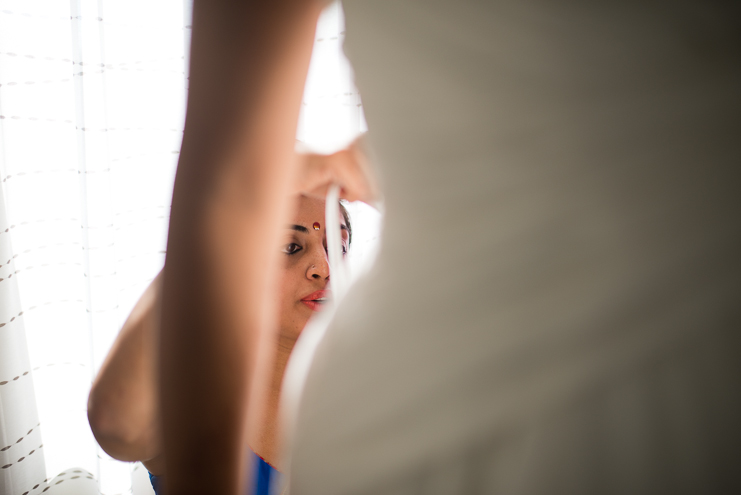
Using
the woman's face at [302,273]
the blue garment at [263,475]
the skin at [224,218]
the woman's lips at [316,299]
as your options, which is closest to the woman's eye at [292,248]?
the woman's face at [302,273]

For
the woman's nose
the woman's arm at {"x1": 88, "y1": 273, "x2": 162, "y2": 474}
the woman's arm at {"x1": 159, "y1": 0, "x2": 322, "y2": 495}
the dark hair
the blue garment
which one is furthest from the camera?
the dark hair

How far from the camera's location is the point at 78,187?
4.30 feet

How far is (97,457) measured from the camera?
1410 millimetres

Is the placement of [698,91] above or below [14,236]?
above

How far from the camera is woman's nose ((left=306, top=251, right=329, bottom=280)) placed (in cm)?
113

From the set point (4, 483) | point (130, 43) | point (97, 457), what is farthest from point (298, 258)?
point (4, 483)

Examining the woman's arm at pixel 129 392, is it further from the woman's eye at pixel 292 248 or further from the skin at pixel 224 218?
the woman's eye at pixel 292 248

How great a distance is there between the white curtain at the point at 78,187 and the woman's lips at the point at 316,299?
167 mm

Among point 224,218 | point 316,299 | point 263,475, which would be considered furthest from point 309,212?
point 224,218

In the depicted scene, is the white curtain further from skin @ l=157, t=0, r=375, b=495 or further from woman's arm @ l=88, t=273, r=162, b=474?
skin @ l=157, t=0, r=375, b=495

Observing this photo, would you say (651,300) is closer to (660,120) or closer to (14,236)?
(660,120)

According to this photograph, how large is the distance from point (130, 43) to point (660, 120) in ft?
4.90

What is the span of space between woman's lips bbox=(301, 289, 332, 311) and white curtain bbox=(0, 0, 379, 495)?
17 centimetres

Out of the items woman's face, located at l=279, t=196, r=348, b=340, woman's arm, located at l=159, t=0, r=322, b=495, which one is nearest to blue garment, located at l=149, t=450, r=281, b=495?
woman's face, located at l=279, t=196, r=348, b=340
